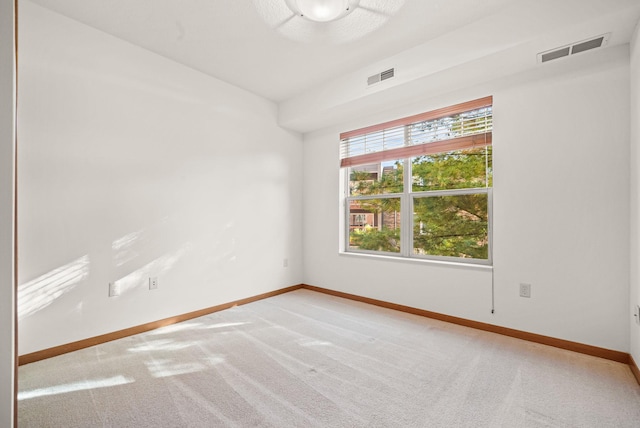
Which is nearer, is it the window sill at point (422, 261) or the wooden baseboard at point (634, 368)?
the wooden baseboard at point (634, 368)

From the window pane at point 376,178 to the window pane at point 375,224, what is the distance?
0.44 ft

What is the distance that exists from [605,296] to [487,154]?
1545 millimetres

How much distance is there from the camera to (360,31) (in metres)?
2.56

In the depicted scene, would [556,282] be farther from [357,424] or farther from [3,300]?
[3,300]

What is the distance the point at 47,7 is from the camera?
2.31 metres

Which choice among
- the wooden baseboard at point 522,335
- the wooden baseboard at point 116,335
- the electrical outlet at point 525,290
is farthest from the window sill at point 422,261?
the wooden baseboard at point 116,335

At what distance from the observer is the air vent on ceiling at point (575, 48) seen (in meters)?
2.16

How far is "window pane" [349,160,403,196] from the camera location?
374 cm

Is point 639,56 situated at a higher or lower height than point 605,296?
higher

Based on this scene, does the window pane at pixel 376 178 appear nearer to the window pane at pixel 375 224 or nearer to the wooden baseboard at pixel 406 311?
the window pane at pixel 375 224

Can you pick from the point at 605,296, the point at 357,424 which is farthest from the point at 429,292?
the point at 357,424

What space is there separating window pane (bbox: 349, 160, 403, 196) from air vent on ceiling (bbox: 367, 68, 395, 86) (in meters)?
1.05

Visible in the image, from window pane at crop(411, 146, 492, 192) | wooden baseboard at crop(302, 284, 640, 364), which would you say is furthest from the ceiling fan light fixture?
wooden baseboard at crop(302, 284, 640, 364)

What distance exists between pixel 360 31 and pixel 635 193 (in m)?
2.43
